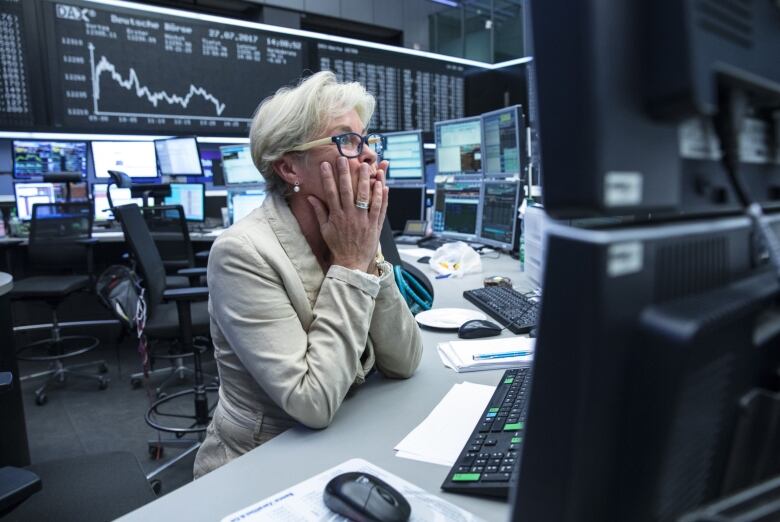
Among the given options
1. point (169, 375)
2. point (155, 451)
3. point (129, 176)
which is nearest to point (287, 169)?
point (155, 451)

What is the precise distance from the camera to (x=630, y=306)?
0.99ft

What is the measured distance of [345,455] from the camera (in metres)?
0.81

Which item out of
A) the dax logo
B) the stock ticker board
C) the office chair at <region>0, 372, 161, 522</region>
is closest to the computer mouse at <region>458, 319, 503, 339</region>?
the office chair at <region>0, 372, 161, 522</region>

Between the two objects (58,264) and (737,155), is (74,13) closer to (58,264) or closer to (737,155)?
(58,264)

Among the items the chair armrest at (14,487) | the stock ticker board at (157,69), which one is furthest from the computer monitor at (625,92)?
the stock ticker board at (157,69)

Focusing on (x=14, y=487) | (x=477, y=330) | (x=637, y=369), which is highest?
(x=637, y=369)

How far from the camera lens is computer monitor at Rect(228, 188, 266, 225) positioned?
4.10 m

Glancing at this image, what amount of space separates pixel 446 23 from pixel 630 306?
7660 mm

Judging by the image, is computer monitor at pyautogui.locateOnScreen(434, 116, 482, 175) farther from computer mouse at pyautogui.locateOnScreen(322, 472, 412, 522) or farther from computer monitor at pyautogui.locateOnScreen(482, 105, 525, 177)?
computer mouse at pyautogui.locateOnScreen(322, 472, 412, 522)

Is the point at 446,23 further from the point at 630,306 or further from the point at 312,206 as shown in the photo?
the point at 630,306

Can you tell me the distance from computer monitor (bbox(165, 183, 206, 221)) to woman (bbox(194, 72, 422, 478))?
3.39 meters

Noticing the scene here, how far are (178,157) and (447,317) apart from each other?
344 centimetres

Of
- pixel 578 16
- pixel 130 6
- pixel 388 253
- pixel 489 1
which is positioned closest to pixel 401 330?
pixel 388 253

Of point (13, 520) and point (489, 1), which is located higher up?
point (489, 1)
